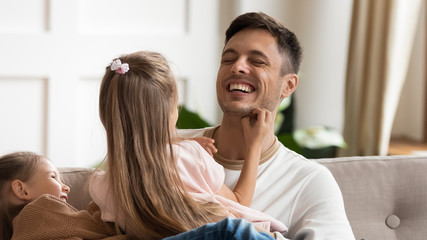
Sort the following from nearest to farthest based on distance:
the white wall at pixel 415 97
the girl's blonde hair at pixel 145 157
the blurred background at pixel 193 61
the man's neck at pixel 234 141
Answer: the girl's blonde hair at pixel 145 157, the man's neck at pixel 234 141, the blurred background at pixel 193 61, the white wall at pixel 415 97

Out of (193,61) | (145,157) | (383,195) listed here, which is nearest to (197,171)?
(145,157)

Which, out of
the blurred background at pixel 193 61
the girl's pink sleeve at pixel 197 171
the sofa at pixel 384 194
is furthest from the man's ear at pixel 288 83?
the blurred background at pixel 193 61

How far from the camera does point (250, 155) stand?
188 centimetres

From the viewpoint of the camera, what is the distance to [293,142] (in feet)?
11.8

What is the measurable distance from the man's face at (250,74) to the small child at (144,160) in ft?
1.05

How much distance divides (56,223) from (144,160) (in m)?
0.25

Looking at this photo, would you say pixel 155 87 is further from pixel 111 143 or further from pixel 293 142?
pixel 293 142

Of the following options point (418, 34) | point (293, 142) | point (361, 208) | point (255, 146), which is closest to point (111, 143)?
point (255, 146)

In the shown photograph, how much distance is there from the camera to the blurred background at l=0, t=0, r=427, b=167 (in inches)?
141

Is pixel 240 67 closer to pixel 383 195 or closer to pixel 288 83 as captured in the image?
pixel 288 83

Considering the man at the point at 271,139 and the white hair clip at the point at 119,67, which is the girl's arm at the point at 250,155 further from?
the white hair clip at the point at 119,67

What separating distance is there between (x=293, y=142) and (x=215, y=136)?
1504 mm

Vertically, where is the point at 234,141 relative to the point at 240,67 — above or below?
below

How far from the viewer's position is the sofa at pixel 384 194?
7.13 ft
